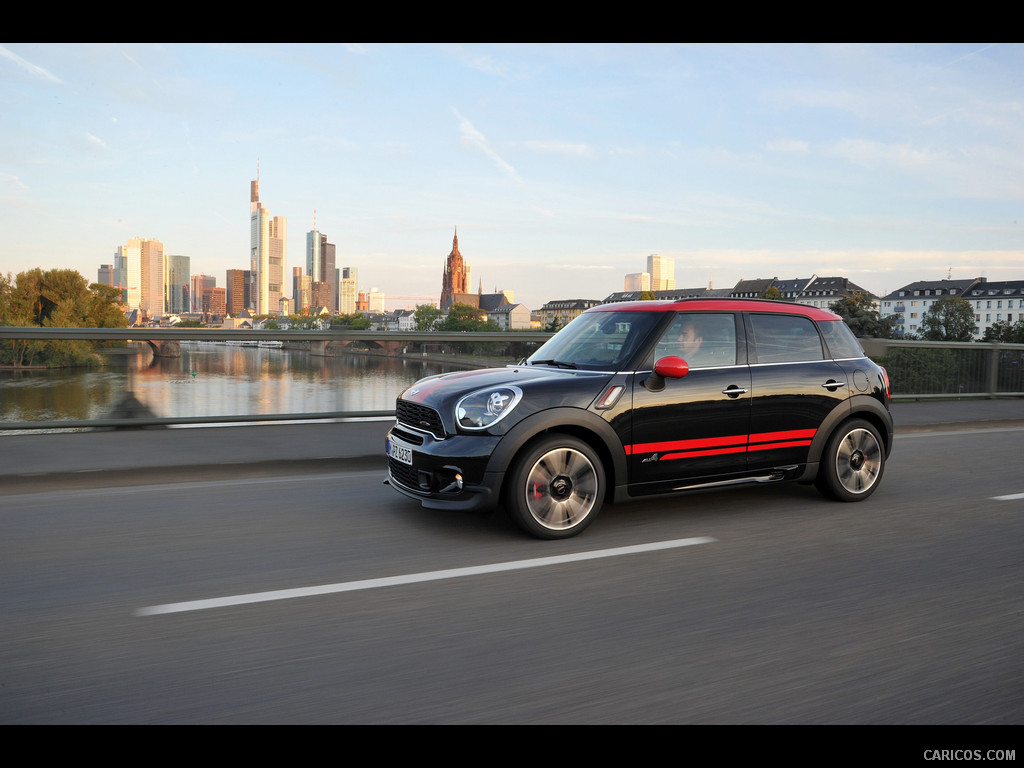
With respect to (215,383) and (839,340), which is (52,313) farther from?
(839,340)

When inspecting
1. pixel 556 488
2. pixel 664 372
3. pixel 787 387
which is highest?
pixel 664 372

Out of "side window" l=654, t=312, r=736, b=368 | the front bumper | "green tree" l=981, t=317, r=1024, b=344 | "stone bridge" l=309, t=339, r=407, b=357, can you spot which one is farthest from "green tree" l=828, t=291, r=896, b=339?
the front bumper

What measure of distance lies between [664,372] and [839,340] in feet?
6.33

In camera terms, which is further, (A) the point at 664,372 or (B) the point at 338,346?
(B) the point at 338,346

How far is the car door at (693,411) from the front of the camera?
569cm

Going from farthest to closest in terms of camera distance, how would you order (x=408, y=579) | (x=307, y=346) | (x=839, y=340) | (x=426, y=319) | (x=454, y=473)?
(x=426, y=319)
(x=307, y=346)
(x=839, y=340)
(x=454, y=473)
(x=408, y=579)

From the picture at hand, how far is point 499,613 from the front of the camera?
395cm

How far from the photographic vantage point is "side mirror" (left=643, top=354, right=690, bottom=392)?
573 cm

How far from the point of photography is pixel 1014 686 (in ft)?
10.3

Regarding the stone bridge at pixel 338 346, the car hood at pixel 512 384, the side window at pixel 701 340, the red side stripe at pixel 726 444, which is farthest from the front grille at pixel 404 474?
the stone bridge at pixel 338 346

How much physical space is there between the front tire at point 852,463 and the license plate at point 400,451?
10.6ft

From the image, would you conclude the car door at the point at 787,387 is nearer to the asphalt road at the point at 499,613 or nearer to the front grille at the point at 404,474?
the asphalt road at the point at 499,613

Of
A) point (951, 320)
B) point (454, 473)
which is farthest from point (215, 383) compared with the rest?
point (951, 320)
